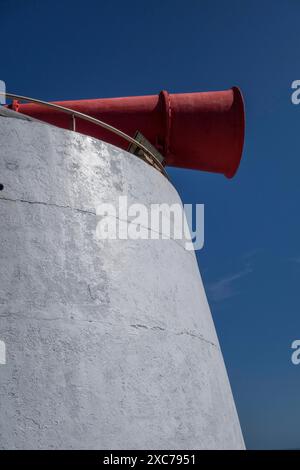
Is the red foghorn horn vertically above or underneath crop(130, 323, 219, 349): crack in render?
above

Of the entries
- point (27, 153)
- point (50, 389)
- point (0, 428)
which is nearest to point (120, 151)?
point (27, 153)

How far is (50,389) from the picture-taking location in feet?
10.6

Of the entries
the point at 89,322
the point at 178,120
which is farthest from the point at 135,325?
the point at 178,120

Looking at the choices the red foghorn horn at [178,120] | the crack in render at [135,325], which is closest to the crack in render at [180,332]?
the crack in render at [135,325]

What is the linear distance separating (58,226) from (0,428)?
1.56 meters

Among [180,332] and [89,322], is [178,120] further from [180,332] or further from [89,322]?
[89,322]

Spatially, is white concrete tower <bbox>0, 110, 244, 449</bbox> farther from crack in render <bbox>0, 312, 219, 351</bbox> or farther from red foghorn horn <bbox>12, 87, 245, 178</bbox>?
red foghorn horn <bbox>12, 87, 245, 178</bbox>

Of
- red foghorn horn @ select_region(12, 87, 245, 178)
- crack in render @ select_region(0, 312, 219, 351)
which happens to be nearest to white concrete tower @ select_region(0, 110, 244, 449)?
crack in render @ select_region(0, 312, 219, 351)

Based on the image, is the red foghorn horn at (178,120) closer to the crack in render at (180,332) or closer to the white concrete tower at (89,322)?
the white concrete tower at (89,322)

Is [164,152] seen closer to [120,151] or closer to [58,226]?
[120,151]

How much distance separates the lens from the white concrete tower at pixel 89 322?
10.6ft

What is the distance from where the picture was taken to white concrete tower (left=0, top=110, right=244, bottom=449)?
3.22 m

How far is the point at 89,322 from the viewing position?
141 inches

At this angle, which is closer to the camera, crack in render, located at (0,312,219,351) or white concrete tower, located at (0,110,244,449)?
white concrete tower, located at (0,110,244,449)
